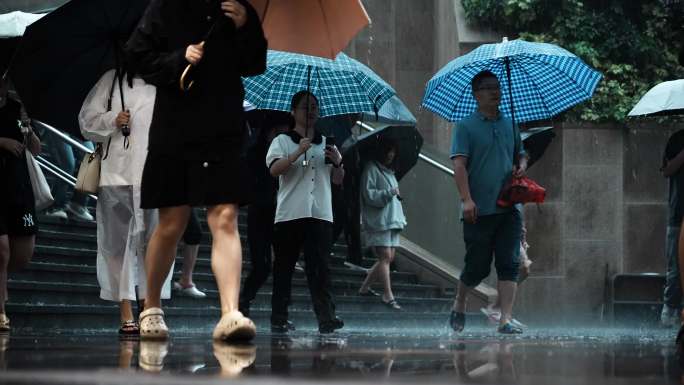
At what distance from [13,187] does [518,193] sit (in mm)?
3773

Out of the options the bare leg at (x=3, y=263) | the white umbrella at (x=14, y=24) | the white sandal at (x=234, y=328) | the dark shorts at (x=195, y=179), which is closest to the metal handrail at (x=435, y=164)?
the white umbrella at (x=14, y=24)

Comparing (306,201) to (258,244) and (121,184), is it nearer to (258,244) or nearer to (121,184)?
(258,244)

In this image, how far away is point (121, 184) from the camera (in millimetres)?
10031

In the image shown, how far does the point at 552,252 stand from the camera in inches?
758

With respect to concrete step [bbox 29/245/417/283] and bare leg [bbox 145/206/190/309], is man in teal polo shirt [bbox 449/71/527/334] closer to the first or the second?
concrete step [bbox 29/245/417/283]

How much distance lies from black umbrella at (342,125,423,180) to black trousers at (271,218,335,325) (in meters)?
3.44

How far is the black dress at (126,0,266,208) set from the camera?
753 cm

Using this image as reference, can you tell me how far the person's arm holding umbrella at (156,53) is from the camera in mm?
7484

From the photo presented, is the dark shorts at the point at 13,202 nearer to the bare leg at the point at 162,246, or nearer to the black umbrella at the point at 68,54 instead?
the black umbrella at the point at 68,54

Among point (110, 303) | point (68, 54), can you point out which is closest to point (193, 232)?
point (110, 303)

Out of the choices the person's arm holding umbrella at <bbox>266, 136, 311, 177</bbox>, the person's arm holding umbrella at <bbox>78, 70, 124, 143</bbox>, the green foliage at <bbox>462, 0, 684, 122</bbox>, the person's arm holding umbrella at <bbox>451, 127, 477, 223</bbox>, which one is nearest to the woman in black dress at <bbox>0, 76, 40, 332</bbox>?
the person's arm holding umbrella at <bbox>78, 70, 124, 143</bbox>

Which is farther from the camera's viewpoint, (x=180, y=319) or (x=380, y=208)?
(x=380, y=208)

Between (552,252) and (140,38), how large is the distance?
12.2 meters

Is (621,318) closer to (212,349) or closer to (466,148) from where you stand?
(466,148)
